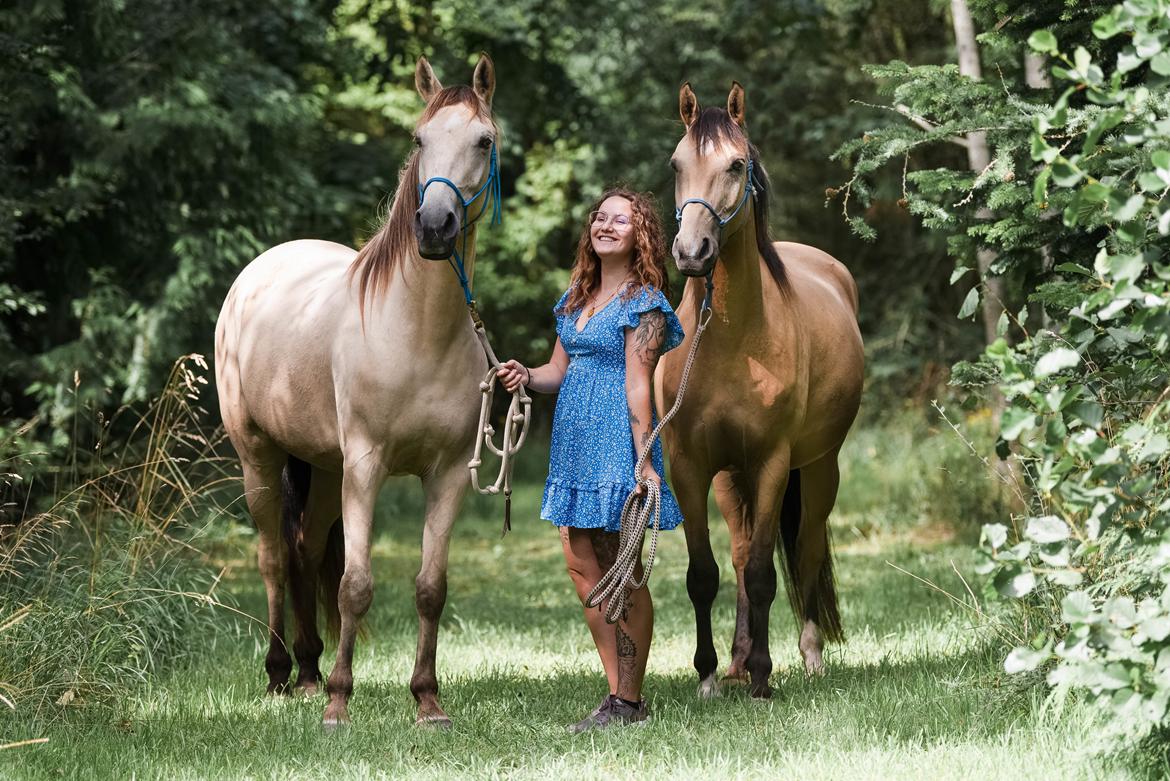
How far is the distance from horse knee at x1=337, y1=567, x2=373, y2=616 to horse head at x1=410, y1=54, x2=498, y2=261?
123 cm

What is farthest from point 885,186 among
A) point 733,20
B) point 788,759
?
point 788,759

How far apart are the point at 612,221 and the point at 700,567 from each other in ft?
4.75

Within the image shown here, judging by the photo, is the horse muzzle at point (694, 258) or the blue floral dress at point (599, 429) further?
the blue floral dress at point (599, 429)

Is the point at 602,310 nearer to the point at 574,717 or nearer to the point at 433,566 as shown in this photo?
the point at 433,566

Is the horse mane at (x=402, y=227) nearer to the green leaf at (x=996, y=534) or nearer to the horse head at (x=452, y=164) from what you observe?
the horse head at (x=452, y=164)

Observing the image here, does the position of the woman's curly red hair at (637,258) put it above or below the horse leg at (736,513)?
above

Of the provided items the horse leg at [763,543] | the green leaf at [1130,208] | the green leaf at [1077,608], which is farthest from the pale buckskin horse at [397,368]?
the green leaf at [1077,608]

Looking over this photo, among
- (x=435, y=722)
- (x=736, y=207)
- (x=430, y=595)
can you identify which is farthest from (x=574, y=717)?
(x=736, y=207)

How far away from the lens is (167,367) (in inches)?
367

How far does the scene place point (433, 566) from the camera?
4.73 metres

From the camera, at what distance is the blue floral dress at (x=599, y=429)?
4504 millimetres

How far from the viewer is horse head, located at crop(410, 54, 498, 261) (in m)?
4.13

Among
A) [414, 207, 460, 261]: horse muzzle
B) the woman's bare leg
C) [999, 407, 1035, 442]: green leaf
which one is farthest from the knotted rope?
[999, 407, 1035, 442]: green leaf

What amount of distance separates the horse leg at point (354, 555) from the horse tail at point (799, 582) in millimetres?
2086
